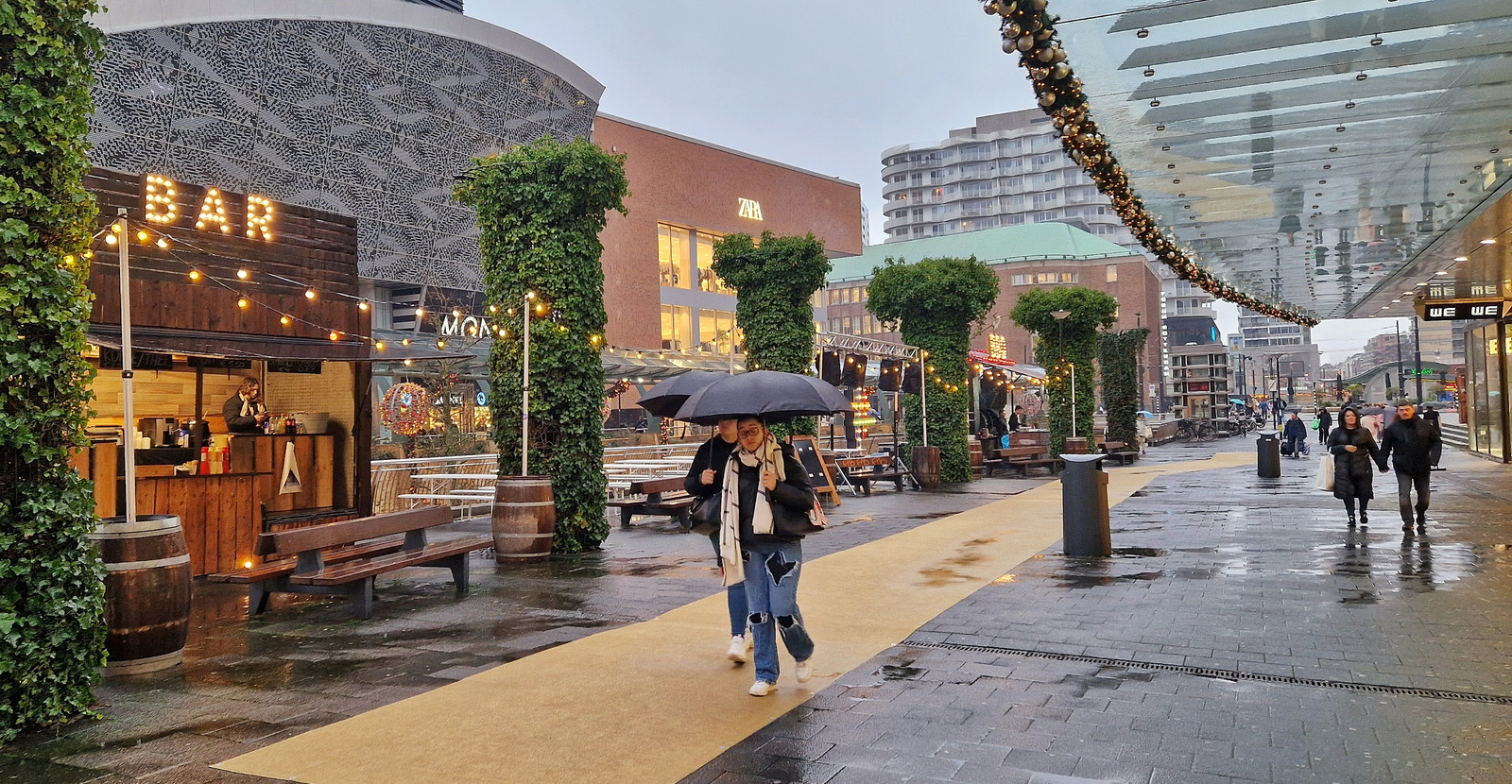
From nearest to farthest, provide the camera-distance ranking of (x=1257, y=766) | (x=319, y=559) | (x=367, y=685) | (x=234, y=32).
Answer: (x=1257, y=766), (x=367, y=685), (x=319, y=559), (x=234, y=32)

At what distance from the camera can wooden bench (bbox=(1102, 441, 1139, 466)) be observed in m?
31.0

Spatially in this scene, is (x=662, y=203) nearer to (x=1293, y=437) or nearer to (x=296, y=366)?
(x=1293, y=437)

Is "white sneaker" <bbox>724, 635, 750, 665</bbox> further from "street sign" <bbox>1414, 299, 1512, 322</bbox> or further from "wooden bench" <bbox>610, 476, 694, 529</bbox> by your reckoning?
"street sign" <bbox>1414, 299, 1512, 322</bbox>

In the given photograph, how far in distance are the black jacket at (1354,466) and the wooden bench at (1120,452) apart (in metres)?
17.0

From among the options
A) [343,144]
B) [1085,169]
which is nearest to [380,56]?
[343,144]

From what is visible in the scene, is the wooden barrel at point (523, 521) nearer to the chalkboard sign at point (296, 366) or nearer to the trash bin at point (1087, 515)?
the chalkboard sign at point (296, 366)

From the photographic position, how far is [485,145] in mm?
45062

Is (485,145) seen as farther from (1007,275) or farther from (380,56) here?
(1007,275)

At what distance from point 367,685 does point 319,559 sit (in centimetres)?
264

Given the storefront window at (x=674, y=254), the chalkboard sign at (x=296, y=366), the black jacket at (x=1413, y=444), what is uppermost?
the storefront window at (x=674, y=254)

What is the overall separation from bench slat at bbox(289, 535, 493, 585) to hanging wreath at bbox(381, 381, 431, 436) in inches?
258

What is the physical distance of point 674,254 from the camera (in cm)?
5475

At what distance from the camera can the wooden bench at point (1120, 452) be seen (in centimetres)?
3095

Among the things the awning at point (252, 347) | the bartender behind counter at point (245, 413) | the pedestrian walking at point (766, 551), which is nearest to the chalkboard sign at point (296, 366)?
the awning at point (252, 347)
